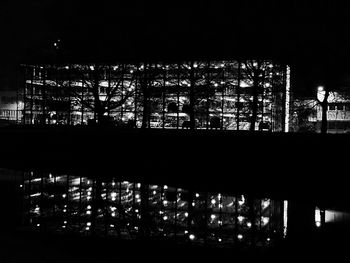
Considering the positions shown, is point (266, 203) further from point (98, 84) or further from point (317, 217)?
point (98, 84)

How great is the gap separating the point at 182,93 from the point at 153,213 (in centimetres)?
3692

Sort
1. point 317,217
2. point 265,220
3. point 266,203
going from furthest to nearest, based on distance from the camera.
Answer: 1. point 266,203
2. point 317,217
3. point 265,220

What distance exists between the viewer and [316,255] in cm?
869

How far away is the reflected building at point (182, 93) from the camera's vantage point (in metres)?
45.5

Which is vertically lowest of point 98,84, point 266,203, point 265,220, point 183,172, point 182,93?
point 265,220

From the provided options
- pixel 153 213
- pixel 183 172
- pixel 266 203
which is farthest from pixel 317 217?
pixel 183 172

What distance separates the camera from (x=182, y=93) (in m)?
49.3

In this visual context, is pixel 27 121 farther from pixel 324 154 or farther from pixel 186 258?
pixel 186 258

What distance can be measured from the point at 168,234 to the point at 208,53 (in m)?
37.9

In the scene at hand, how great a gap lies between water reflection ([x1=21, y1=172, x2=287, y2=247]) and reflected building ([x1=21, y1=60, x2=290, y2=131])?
1062 inches

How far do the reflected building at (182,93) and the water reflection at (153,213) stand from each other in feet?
Result: 88.5

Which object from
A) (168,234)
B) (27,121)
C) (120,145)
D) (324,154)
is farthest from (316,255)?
(27,121)

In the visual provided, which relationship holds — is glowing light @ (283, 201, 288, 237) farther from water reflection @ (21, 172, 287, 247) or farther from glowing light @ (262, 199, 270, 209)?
glowing light @ (262, 199, 270, 209)

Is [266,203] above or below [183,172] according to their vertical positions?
below
